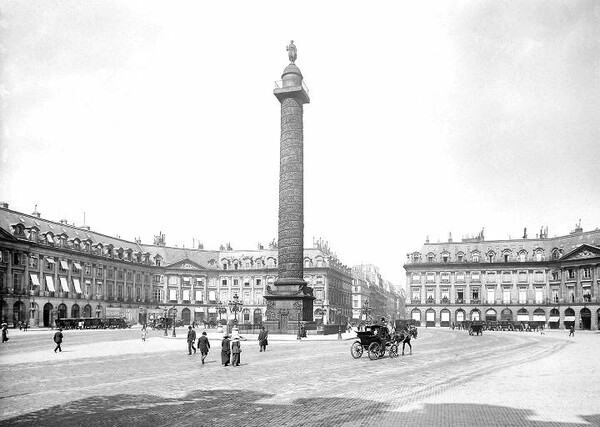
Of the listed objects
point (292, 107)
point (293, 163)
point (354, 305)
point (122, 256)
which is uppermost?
point (292, 107)

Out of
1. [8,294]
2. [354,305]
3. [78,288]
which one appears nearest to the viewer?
[8,294]

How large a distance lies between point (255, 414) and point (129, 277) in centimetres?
7478

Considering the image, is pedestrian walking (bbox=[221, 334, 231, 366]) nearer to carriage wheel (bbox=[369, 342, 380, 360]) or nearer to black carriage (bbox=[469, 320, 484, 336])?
carriage wheel (bbox=[369, 342, 380, 360])

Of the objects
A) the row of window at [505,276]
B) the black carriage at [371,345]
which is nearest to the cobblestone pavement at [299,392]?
the black carriage at [371,345]

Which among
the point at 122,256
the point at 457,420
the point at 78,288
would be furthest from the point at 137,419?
the point at 122,256

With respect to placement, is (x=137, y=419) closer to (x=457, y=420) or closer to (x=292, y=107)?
(x=457, y=420)

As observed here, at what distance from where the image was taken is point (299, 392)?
1397 centimetres

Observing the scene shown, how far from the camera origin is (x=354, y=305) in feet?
393

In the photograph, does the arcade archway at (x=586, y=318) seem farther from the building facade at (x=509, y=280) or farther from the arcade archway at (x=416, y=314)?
the arcade archway at (x=416, y=314)

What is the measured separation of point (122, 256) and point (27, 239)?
1900 centimetres

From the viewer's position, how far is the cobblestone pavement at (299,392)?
10.9 meters

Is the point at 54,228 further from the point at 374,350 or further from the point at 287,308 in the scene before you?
the point at 374,350

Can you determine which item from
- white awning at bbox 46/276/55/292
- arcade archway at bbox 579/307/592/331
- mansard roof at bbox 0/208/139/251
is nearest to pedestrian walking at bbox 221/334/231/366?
mansard roof at bbox 0/208/139/251

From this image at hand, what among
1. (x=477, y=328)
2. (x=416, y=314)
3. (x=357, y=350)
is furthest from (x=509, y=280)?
(x=357, y=350)
